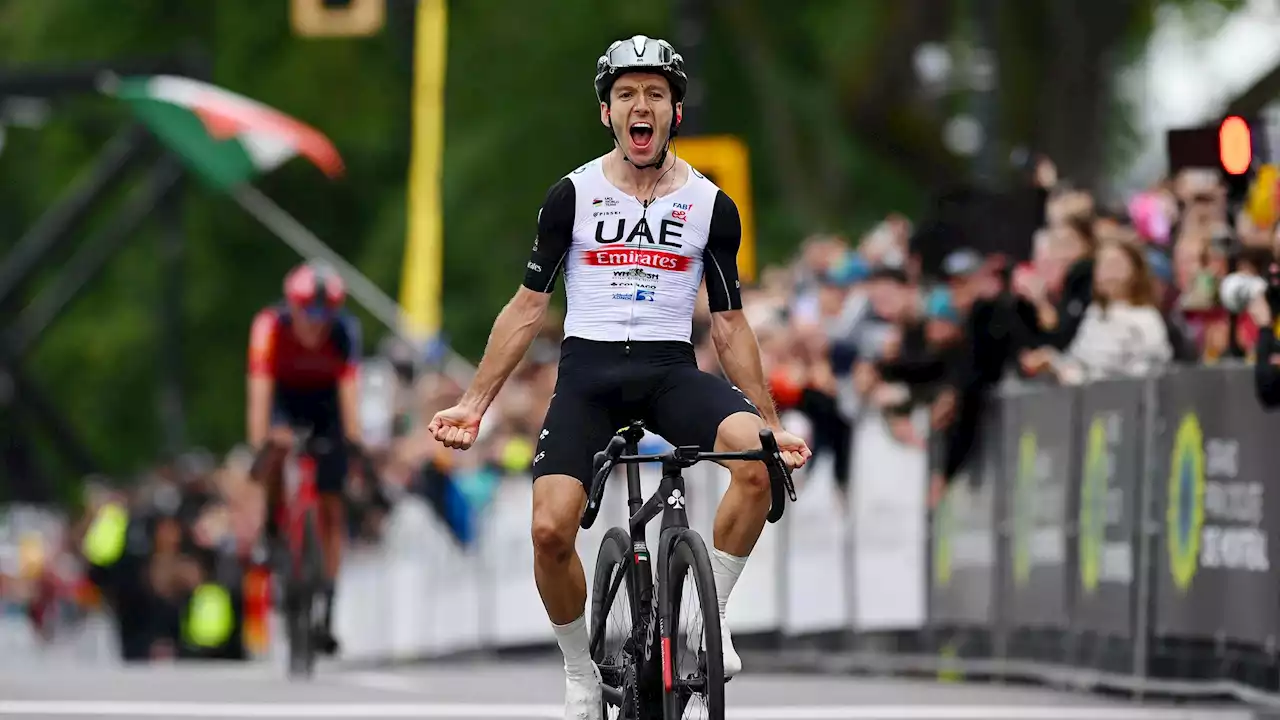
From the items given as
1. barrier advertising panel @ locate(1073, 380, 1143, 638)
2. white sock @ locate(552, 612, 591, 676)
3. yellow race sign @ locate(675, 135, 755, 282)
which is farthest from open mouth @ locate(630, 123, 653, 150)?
yellow race sign @ locate(675, 135, 755, 282)

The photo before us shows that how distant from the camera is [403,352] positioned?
1106 inches

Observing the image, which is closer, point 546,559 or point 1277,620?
point 546,559

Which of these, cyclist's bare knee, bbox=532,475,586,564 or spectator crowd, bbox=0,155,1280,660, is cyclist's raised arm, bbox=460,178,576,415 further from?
spectator crowd, bbox=0,155,1280,660

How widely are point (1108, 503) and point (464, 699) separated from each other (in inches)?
130

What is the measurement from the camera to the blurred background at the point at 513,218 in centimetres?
1736

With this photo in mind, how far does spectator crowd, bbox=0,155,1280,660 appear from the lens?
1529 cm

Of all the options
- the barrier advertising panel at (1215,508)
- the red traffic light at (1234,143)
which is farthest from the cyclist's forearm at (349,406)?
the red traffic light at (1234,143)

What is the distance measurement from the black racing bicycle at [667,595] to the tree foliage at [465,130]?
1835 centimetres

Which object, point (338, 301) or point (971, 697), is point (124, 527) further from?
point (971, 697)

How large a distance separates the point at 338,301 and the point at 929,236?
3.64 meters

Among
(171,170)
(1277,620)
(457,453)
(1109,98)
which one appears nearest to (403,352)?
(457,453)

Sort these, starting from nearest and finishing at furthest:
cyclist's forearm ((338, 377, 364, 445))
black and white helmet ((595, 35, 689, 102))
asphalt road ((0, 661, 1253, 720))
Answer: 1. black and white helmet ((595, 35, 689, 102))
2. asphalt road ((0, 661, 1253, 720))
3. cyclist's forearm ((338, 377, 364, 445))

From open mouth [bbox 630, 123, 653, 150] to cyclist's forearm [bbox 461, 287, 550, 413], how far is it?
0.63 meters

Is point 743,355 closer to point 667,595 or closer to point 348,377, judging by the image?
point 667,595
